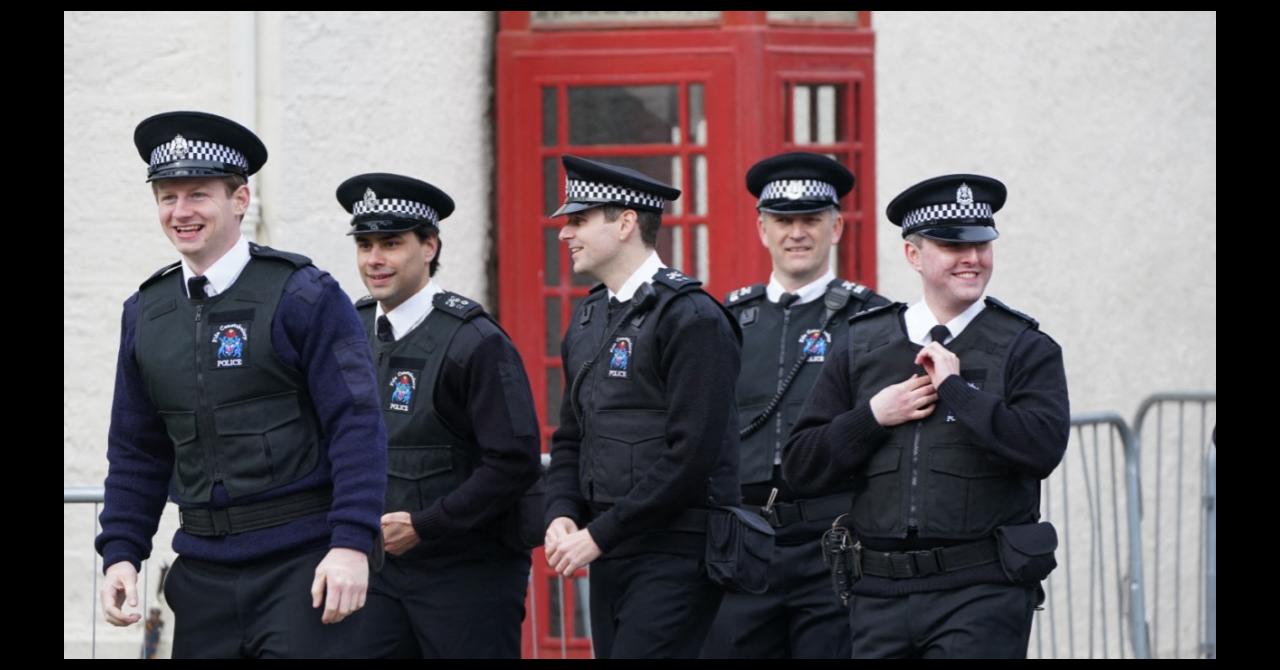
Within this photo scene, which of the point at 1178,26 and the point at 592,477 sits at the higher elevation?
the point at 1178,26

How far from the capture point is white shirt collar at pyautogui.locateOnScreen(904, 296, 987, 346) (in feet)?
18.7

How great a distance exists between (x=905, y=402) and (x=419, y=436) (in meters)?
1.66

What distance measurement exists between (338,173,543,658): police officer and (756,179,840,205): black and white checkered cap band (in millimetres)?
1281

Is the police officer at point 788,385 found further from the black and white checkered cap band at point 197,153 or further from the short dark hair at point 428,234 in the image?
the black and white checkered cap band at point 197,153

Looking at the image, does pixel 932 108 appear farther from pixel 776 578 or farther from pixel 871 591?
pixel 871 591

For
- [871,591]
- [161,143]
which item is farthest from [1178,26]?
[161,143]

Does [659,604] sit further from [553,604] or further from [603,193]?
[553,604]

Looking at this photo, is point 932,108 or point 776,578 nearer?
point 776,578

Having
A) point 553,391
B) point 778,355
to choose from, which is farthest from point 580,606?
point 778,355

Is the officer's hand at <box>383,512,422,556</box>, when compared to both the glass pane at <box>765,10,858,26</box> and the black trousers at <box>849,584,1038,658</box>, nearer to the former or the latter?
the black trousers at <box>849,584,1038,658</box>

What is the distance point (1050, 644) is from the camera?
8789 mm

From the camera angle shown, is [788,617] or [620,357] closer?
[620,357]

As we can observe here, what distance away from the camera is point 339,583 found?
5145 mm
